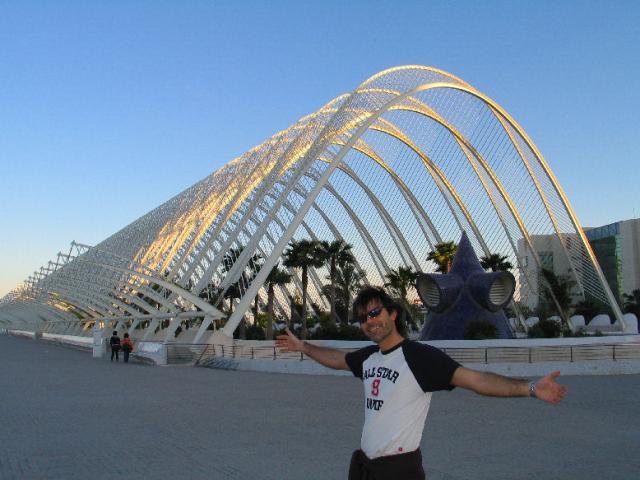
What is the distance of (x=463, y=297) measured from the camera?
34406 mm

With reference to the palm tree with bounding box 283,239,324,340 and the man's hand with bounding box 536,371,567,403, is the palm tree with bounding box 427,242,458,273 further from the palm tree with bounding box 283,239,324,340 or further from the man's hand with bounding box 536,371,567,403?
the man's hand with bounding box 536,371,567,403

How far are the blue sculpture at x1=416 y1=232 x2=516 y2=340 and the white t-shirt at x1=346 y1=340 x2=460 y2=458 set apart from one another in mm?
30395

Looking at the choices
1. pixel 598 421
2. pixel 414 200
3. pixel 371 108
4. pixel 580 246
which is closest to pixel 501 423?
pixel 598 421

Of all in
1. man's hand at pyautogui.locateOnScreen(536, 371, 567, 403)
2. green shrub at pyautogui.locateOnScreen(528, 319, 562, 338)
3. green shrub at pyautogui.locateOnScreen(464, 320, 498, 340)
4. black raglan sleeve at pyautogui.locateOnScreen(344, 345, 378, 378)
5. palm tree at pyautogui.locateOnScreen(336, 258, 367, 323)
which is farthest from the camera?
palm tree at pyautogui.locateOnScreen(336, 258, 367, 323)

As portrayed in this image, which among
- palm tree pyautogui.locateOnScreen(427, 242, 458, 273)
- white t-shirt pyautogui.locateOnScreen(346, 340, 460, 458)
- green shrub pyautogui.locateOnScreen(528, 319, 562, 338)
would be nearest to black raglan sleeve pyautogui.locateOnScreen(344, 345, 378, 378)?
white t-shirt pyautogui.locateOnScreen(346, 340, 460, 458)

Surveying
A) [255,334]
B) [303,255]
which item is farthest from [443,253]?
[255,334]

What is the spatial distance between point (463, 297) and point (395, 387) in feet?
103

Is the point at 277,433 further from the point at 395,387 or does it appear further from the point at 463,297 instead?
the point at 463,297

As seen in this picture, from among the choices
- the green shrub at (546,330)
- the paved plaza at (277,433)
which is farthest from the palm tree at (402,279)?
the paved plaza at (277,433)

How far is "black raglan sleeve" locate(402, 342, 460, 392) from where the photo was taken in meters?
3.64

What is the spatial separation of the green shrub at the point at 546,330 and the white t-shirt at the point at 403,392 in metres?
34.7

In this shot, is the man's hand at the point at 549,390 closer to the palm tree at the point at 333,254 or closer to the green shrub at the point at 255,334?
the green shrub at the point at 255,334

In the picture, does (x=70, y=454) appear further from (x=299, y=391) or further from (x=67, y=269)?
(x=67, y=269)

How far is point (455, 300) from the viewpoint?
3456cm
